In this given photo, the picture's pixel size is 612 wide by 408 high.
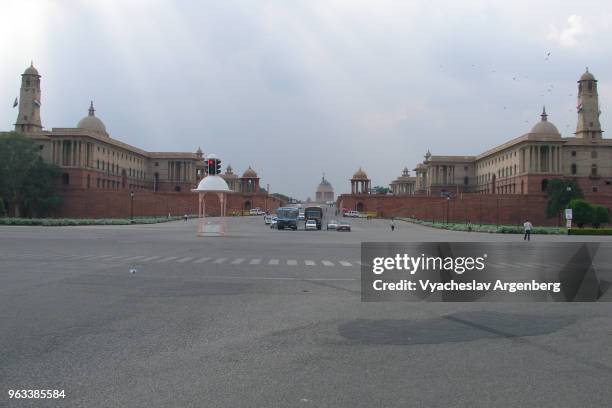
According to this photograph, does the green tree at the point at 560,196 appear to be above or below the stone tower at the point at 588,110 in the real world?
below

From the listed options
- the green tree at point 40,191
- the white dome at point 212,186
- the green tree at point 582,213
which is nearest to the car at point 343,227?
the white dome at point 212,186

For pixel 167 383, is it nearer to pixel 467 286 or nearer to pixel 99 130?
pixel 467 286

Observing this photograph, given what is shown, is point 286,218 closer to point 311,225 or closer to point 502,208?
point 311,225

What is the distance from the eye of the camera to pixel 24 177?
77.6m

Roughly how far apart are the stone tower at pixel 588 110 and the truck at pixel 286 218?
66.3 meters

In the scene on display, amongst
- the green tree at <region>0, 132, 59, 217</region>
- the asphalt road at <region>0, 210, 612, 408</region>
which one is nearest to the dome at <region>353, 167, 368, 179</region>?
the green tree at <region>0, 132, 59, 217</region>

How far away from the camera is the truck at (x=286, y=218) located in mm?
56781

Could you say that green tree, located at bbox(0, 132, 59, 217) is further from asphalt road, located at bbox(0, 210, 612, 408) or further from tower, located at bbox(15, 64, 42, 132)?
asphalt road, located at bbox(0, 210, 612, 408)

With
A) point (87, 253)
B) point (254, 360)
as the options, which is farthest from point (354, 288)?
point (87, 253)

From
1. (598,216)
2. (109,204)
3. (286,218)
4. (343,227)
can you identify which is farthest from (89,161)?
(598,216)

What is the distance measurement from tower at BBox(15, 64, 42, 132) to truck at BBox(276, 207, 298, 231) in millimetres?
61437

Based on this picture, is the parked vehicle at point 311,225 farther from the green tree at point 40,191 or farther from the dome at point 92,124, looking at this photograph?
the dome at point 92,124

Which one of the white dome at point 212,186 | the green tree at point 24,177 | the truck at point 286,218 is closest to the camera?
the white dome at point 212,186

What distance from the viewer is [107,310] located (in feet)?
34.5
